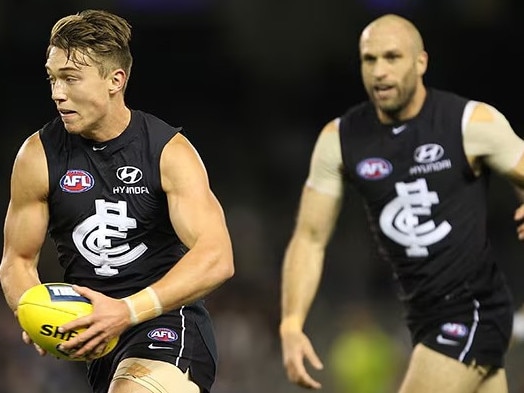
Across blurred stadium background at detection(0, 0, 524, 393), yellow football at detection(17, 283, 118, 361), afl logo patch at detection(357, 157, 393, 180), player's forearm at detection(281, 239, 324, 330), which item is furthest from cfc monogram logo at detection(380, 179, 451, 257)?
blurred stadium background at detection(0, 0, 524, 393)

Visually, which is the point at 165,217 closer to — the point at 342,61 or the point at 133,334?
the point at 133,334

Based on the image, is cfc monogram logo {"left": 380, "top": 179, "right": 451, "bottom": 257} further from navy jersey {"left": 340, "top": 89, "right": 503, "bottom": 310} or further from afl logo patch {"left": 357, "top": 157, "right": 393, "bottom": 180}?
afl logo patch {"left": 357, "top": 157, "right": 393, "bottom": 180}

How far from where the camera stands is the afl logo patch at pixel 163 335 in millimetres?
5453

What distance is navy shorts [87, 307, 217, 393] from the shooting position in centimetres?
542

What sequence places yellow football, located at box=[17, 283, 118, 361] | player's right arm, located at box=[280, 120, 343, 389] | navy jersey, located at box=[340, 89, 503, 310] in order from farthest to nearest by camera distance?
player's right arm, located at box=[280, 120, 343, 389] → navy jersey, located at box=[340, 89, 503, 310] → yellow football, located at box=[17, 283, 118, 361]

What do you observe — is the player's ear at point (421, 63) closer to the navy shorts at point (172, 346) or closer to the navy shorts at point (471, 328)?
the navy shorts at point (471, 328)

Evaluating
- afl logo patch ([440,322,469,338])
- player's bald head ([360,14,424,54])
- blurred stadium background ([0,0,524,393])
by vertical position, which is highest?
player's bald head ([360,14,424,54])

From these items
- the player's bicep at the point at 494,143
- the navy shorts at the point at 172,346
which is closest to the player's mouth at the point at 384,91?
the player's bicep at the point at 494,143

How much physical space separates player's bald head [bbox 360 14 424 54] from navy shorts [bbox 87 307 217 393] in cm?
208

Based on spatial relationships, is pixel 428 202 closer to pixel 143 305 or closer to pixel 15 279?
pixel 143 305

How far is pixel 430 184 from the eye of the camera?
672 cm

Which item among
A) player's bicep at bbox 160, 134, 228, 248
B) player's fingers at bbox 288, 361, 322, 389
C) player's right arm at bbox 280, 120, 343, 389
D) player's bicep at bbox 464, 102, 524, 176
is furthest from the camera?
player's right arm at bbox 280, 120, 343, 389

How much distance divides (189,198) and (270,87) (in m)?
13.7

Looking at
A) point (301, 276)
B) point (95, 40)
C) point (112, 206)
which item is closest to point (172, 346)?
point (112, 206)
